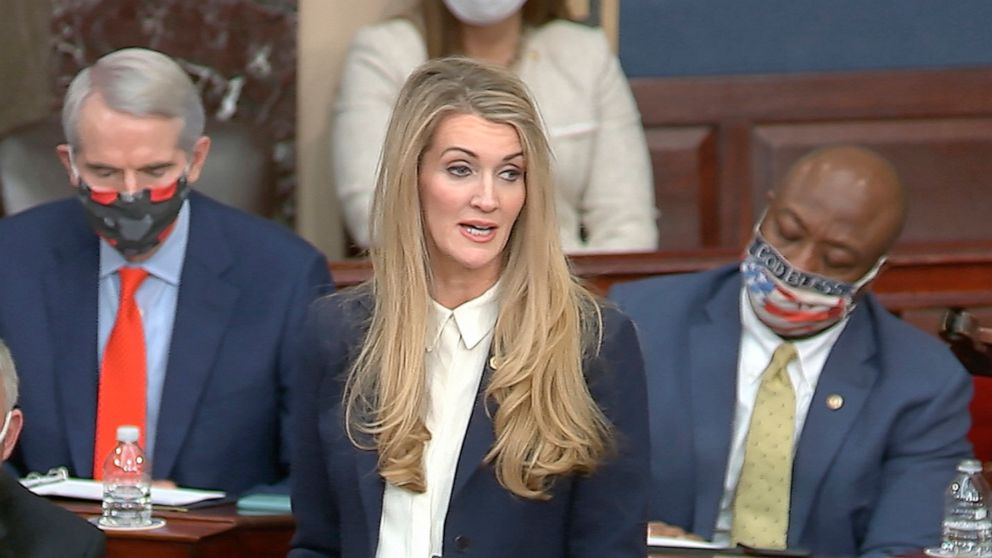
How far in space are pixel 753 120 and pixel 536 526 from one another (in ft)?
10.4

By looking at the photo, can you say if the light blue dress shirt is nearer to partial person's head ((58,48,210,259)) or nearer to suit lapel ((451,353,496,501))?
partial person's head ((58,48,210,259))

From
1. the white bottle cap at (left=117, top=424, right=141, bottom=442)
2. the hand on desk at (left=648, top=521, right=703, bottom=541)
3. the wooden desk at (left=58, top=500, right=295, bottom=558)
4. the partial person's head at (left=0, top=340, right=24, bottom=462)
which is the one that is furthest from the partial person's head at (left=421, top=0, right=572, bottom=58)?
the partial person's head at (left=0, top=340, right=24, bottom=462)

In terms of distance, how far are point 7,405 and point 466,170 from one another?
82 cm

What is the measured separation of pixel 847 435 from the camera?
148 inches

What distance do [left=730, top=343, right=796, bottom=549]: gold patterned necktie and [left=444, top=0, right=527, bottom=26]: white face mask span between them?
5.04 ft

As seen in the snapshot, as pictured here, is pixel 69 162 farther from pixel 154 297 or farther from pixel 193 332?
pixel 193 332

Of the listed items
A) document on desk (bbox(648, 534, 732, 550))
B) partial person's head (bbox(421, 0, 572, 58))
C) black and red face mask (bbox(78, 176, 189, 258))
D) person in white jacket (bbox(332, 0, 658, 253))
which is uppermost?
partial person's head (bbox(421, 0, 572, 58))

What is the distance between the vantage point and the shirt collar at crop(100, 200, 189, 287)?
3.88 metres

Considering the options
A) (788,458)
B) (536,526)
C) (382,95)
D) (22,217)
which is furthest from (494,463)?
(382,95)

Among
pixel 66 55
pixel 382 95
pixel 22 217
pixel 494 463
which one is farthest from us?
pixel 66 55

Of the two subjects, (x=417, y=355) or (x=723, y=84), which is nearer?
(x=417, y=355)

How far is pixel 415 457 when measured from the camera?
279cm

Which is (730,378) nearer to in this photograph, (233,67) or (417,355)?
(417,355)

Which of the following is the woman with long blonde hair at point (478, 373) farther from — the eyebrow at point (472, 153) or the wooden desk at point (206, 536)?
the wooden desk at point (206, 536)
